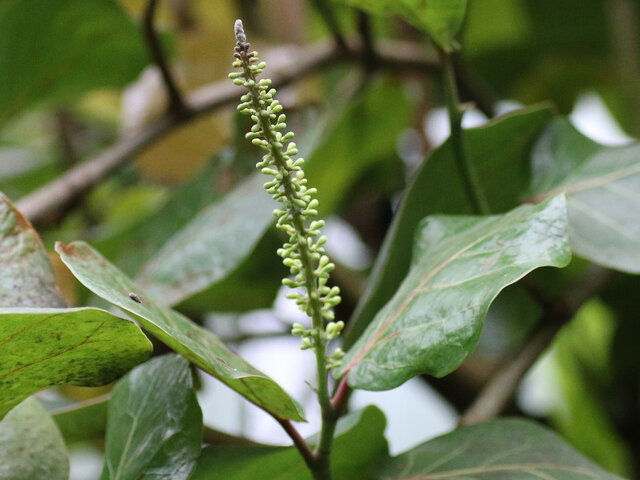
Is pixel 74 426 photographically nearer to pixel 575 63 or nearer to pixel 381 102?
pixel 381 102

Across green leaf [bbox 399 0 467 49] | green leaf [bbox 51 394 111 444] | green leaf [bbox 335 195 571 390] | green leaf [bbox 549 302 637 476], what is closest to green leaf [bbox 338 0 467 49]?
green leaf [bbox 399 0 467 49]

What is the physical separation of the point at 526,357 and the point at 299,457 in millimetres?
191

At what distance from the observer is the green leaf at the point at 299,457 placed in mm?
290

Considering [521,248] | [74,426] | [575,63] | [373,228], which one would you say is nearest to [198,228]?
[74,426]

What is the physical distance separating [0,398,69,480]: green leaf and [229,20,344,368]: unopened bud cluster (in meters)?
0.10

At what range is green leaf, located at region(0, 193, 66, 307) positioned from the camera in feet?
0.94

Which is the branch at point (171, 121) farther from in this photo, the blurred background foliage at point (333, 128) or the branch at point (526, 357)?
the branch at point (526, 357)

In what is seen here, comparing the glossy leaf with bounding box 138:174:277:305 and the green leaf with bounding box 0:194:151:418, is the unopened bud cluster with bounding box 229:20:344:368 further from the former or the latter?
the glossy leaf with bounding box 138:174:277:305

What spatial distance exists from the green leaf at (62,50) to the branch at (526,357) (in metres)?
0.38

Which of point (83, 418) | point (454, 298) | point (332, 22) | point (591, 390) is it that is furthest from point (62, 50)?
point (591, 390)

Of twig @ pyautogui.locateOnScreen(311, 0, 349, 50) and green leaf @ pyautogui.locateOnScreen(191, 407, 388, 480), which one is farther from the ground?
twig @ pyautogui.locateOnScreen(311, 0, 349, 50)

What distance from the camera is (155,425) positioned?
0.28 metres

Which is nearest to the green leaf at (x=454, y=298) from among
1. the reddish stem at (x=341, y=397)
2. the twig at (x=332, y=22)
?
the reddish stem at (x=341, y=397)

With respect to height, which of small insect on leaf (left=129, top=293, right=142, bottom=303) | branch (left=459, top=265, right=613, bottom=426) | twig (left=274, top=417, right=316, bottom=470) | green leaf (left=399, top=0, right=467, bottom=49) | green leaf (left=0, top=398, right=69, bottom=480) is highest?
green leaf (left=399, top=0, right=467, bottom=49)
